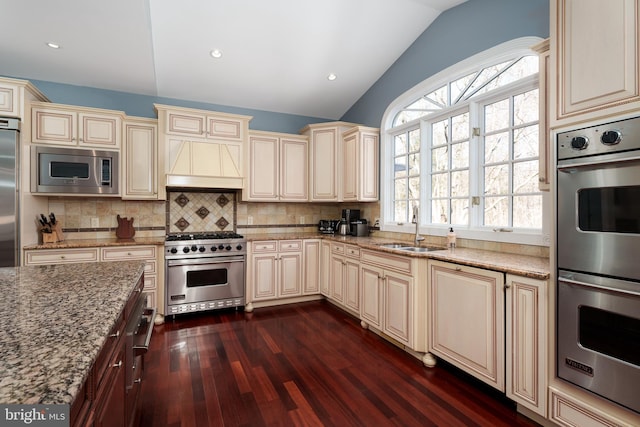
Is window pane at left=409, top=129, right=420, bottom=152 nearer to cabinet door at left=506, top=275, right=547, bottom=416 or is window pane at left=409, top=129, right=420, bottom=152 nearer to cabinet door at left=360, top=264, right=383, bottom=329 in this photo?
cabinet door at left=360, top=264, right=383, bottom=329

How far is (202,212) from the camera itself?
169 inches

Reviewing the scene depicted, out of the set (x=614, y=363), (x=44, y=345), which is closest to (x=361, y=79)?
(x=614, y=363)

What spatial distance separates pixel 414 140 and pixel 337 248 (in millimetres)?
1574

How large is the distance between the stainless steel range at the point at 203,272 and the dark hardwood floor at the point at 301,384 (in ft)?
1.34

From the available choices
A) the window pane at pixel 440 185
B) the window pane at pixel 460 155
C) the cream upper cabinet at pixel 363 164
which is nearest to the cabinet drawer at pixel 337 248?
the cream upper cabinet at pixel 363 164

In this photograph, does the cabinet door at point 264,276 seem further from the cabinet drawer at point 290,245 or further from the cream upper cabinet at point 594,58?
the cream upper cabinet at point 594,58

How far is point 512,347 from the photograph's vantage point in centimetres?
193

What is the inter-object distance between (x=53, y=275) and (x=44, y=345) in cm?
103

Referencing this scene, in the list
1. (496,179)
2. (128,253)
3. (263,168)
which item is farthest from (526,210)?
(128,253)

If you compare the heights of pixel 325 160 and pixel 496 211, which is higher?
pixel 325 160

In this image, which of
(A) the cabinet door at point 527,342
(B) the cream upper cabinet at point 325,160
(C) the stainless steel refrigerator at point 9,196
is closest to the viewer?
(A) the cabinet door at point 527,342

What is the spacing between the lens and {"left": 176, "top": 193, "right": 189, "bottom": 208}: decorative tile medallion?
4.16m

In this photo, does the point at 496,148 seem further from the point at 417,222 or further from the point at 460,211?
the point at 417,222

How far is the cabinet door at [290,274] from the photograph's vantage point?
4.09m
